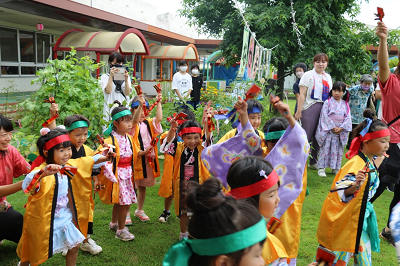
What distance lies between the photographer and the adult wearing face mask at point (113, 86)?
14.6 ft

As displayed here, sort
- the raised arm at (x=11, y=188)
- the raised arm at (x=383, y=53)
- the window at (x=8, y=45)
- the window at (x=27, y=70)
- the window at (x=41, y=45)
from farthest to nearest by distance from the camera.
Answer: the window at (x=41, y=45) < the window at (x=27, y=70) < the window at (x=8, y=45) < the raised arm at (x=383, y=53) < the raised arm at (x=11, y=188)

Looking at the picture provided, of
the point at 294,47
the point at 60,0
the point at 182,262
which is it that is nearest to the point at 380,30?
the point at 182,262

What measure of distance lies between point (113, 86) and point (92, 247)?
2332mm

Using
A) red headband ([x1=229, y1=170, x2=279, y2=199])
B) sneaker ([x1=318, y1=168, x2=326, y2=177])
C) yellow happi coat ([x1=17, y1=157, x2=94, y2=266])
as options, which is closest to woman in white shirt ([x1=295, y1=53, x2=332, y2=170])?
sneaker ([x1=318, y1=168, x2=326, y2=177])

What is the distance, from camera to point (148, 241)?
3.45m

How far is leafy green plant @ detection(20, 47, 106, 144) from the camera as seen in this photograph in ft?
12.4

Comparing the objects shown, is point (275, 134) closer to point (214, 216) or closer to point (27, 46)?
point (214, 216)

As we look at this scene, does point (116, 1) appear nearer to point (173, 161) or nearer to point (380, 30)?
point (173, 161)

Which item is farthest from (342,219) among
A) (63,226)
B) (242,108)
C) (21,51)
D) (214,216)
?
(21,51)

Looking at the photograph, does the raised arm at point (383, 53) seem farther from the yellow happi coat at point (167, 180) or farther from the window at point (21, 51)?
the window at point (21, 51)

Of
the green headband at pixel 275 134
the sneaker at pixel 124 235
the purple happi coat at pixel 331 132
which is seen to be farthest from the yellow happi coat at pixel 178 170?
the purple happi coat at pixel 331 132

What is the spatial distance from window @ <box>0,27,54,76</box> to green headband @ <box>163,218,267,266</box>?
373 inches

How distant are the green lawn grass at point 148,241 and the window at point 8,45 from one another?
6.23 m

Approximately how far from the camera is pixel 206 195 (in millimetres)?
1343
